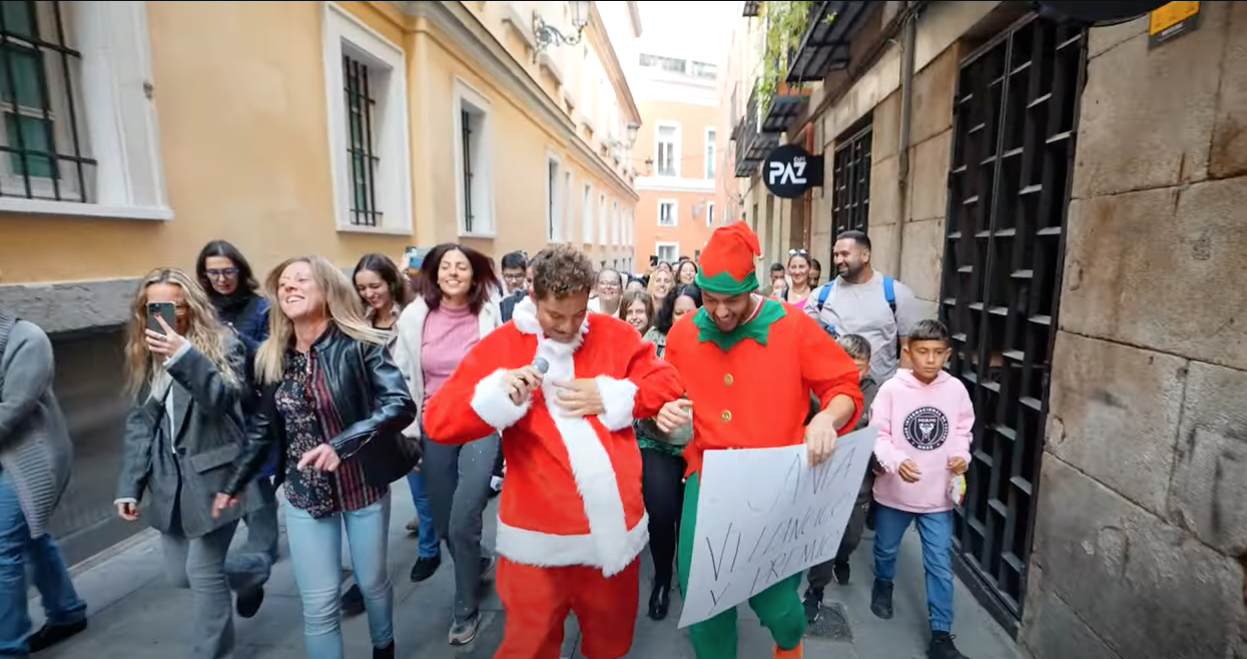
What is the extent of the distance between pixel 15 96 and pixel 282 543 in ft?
9.84

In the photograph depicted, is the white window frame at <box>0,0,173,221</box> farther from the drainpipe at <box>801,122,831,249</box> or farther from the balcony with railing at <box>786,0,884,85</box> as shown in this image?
the drainpipe at <box>801,122,831,249</box>

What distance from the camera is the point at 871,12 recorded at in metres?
5.52

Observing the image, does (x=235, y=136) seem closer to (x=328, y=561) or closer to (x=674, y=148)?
(x=328, y=561)

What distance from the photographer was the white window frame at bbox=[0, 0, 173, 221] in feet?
11.4

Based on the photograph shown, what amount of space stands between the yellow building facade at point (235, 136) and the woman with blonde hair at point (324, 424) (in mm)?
1940

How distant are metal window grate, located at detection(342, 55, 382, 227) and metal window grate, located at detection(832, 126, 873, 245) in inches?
212

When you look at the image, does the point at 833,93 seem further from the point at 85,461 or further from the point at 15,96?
the point at 85,461

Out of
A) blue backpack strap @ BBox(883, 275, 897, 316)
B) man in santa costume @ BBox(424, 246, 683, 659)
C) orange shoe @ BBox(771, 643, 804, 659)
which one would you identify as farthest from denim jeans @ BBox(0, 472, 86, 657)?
blue backpack strap @ BBox(883, 275, 897, 316)

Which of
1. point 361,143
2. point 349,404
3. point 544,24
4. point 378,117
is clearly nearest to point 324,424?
point 349,404

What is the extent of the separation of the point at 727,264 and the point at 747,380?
42 cm

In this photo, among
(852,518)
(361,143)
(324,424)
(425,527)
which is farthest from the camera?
(361,143)

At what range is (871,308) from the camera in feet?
12.4

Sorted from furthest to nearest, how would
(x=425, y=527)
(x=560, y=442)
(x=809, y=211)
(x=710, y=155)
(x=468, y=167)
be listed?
(x=710, y=155)
(x=809, y=211)
(x=468, y=167)
(x=425, y=527)
(x=560, y=442)

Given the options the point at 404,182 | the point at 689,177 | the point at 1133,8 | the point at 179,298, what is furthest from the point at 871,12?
the point at 689,177
